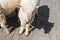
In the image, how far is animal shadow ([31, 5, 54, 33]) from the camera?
3.41m

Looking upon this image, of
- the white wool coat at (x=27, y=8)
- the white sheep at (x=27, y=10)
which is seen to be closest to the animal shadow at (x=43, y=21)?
the white sheep at (x=27, y=10)

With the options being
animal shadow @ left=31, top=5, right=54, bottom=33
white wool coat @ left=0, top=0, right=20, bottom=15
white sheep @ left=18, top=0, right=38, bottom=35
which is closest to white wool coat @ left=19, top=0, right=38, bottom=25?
white sheep @ left=18, top=0, right=38, bottom=35

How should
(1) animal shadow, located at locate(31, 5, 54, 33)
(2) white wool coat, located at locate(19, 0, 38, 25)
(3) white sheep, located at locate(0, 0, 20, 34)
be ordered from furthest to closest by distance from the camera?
(1) animal shadow, located at locate(31, 5, 54, 33) < (3) white sheep, located at locate(0, 0, 20, 34) < (2) white wool coat, located at locate(19, 0, 38, 25)

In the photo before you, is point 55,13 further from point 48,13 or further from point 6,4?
point 6,4

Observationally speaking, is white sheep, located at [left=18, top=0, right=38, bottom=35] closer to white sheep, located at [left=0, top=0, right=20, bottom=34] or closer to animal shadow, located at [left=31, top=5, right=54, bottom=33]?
white sheep, located at [left=0, top=0, right=20, bottom=34]

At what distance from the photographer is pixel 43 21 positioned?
357 cm

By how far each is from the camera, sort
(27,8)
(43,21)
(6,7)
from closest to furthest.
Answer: (27,8), (6,7), (43,21)

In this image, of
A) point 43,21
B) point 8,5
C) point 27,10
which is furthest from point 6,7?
point 43,21

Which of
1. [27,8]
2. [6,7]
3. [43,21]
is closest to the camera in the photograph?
[27,8]

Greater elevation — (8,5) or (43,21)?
(8,5)

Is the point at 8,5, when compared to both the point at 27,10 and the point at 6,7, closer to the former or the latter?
the point at 6,7

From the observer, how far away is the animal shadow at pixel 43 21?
3.41 meters

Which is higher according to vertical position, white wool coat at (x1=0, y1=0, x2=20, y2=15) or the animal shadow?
white wool coat at (x1=0, y1=0, x2=20, y2=15)

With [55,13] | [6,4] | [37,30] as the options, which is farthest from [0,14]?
[55,13]
